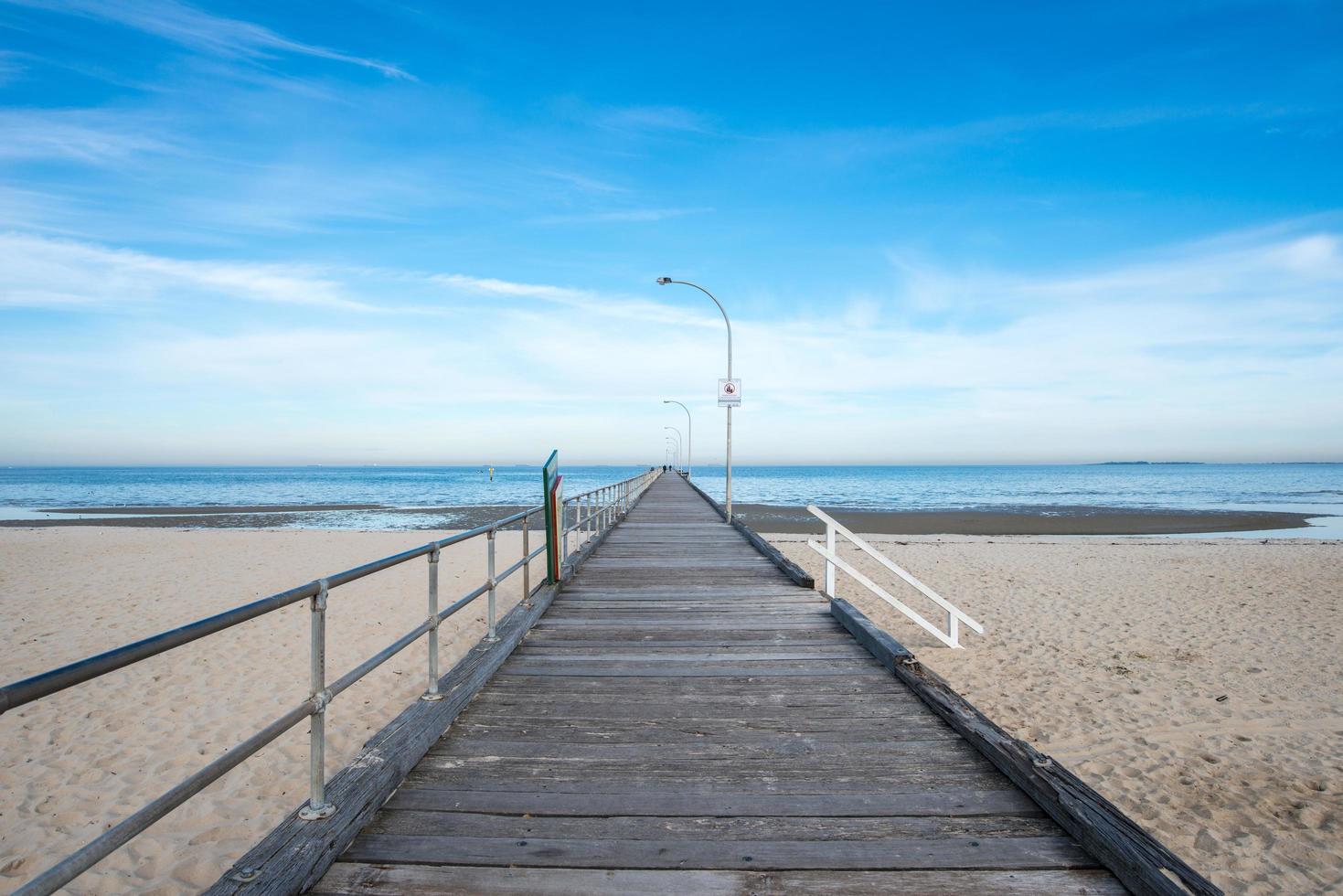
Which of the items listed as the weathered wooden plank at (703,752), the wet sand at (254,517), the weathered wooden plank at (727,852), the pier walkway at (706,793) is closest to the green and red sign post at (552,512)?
the pier walkway at (706,793)

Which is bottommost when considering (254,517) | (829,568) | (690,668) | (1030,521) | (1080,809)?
(254,517)

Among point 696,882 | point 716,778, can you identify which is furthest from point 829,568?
point 696,882

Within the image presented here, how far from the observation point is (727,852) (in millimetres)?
2715

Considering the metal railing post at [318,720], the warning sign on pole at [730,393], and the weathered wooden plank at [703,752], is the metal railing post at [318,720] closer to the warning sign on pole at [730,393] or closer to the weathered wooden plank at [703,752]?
the weathered wooden plank at [703,752]

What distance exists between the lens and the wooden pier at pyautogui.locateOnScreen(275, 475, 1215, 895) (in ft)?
8.43

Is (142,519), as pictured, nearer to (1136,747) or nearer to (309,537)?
(309,537)

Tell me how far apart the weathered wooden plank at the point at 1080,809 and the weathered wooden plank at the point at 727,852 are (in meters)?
0.11

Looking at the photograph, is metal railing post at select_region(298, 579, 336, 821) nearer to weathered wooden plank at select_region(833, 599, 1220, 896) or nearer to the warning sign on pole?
weathered wooden plank at select_region(833, 599, 1220, 896)

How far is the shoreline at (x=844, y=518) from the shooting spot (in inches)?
1091

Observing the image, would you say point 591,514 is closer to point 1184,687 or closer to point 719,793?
point 1184,687

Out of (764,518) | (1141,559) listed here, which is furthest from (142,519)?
(1141,559)

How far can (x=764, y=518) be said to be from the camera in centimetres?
3166

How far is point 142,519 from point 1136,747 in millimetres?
37901

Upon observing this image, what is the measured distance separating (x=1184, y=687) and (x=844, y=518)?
24.0 metres
